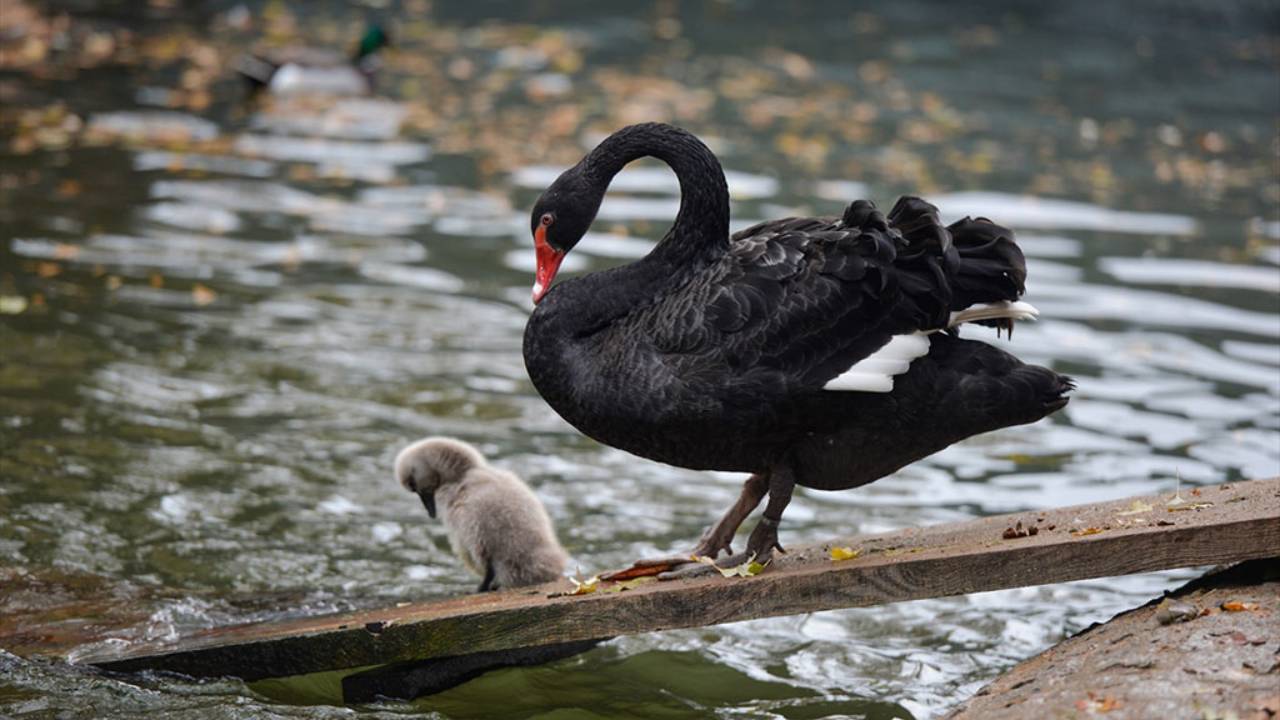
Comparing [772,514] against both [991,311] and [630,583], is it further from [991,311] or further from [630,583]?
[991,311]

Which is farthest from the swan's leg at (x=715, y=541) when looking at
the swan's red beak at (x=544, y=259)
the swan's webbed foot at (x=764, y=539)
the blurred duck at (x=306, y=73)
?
the blurred duck at (x=306, y=73)

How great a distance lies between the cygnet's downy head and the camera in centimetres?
Result: 566

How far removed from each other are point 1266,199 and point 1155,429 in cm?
527

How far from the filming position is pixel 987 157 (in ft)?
42.0

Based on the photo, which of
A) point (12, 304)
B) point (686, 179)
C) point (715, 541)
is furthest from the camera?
point (12, 304)

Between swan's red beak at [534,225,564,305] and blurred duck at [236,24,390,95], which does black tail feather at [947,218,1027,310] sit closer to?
swan's red beak at [534,225,564,305]

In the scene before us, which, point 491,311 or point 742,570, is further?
point 491,311

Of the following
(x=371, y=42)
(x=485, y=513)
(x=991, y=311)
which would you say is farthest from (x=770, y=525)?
(x=371, y=42)

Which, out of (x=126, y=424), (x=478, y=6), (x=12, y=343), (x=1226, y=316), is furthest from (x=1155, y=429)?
(x=478, y=6)

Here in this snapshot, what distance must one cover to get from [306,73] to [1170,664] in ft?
39.7

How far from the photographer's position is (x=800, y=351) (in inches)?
169

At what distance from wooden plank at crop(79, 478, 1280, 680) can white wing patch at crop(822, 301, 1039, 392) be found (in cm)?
47

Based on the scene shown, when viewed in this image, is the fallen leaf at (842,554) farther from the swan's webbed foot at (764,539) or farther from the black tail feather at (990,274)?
the black tail feather at (990,274)

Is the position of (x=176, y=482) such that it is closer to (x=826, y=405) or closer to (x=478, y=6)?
(x=826, y=405)
